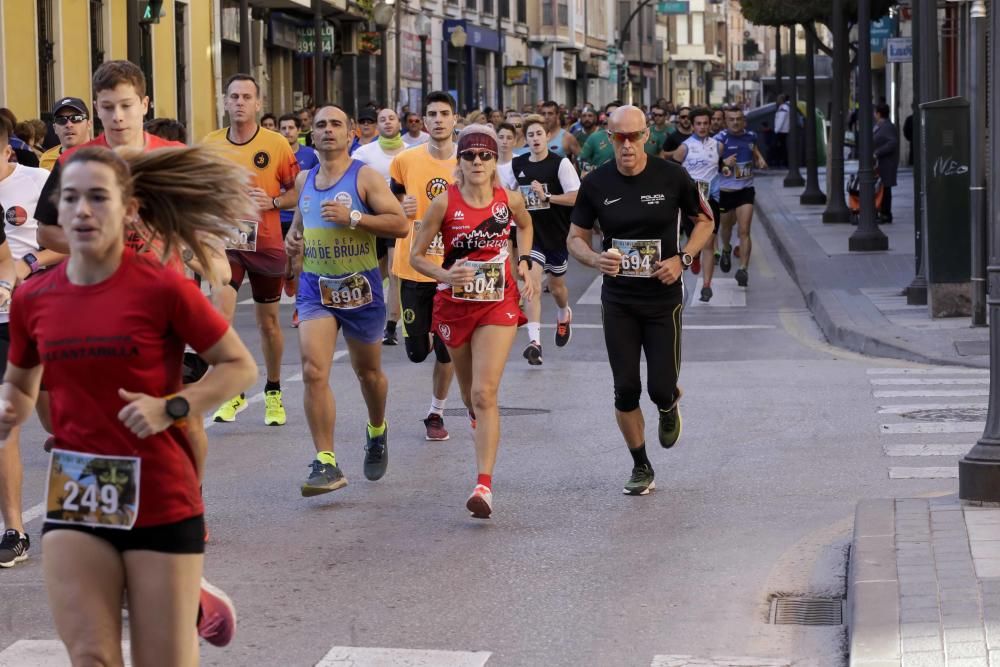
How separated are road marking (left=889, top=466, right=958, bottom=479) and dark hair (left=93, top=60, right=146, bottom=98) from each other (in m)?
4.28

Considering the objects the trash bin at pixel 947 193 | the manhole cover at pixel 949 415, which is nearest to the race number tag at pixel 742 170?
the trash bin at pixel 947 193

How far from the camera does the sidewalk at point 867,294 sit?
14305 mm

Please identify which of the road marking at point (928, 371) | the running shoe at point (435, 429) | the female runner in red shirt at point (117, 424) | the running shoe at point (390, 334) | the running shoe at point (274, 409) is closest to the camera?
the female runner in red shirt at point (117, 424)

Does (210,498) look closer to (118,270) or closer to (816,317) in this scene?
(118,270)

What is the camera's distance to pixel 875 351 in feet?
47.6

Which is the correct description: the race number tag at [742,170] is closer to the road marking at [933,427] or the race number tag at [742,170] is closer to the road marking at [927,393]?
the road marking at [927,393]

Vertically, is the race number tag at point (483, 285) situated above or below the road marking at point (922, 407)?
above

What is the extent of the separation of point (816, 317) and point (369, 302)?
365 inches

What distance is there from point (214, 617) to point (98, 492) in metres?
0.51

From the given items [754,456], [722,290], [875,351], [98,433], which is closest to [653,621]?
[98,433]

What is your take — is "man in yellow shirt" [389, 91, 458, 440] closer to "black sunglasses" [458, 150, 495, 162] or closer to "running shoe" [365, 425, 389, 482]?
"running shoe" [365, 425, 389, 482]

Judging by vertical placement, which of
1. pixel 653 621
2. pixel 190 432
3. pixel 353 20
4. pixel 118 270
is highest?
pixel 353 20

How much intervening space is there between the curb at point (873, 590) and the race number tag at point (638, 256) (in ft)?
5.30

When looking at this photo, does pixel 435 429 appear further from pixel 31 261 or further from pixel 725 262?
pixel 725 262
